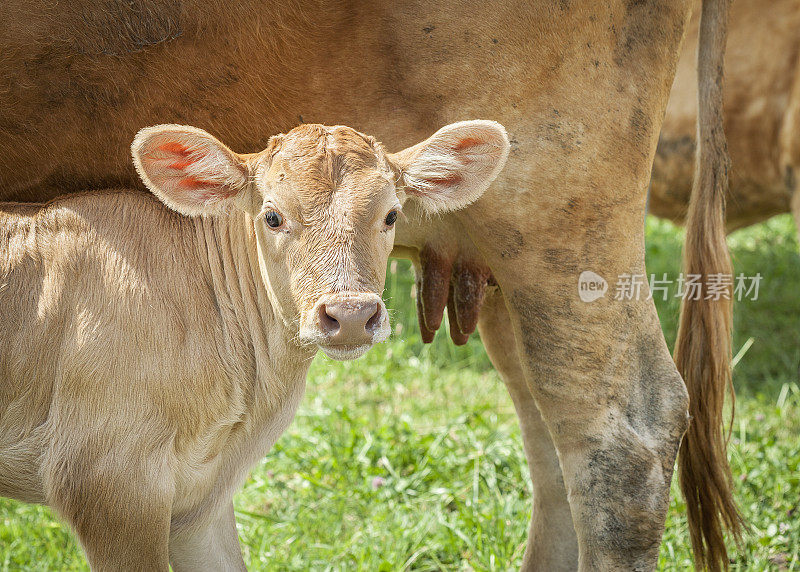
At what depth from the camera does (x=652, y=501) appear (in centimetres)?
346

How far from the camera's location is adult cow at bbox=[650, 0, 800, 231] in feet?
19.6

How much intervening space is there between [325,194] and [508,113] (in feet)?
2.63

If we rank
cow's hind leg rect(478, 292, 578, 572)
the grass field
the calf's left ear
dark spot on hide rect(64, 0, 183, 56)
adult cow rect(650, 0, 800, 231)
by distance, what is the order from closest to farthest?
the calf's left ear < dark spot on hide rect(64, 0, 183, 56) < cow's hind leg rect(478, 292, 578, 572) < the grass field < adult cow rect(650, 0, 800, 231)

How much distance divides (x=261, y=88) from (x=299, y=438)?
2.35 meters

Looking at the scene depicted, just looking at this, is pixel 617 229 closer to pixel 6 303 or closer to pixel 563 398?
pixel 563 398

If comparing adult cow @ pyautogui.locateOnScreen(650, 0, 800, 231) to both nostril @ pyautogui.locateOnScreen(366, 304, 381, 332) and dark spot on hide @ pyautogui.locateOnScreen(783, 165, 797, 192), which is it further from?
nostril @ pyautogui.locateOnScreen(366, 304, 381, 332)

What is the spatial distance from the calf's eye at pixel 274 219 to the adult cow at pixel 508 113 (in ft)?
2.09

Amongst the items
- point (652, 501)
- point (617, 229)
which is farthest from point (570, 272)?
point (652, 501)

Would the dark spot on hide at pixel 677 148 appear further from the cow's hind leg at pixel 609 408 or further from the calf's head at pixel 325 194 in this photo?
the calf's head at pixel 325 194

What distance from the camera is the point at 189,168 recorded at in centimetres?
298

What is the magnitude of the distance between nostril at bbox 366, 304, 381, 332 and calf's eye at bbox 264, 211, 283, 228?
0.46 metres

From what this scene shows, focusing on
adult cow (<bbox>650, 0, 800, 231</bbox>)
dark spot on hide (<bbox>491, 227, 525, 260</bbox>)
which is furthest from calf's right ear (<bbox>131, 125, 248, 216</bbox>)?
adult cow (<bbox>650, 0, 800, 231</bbox>)

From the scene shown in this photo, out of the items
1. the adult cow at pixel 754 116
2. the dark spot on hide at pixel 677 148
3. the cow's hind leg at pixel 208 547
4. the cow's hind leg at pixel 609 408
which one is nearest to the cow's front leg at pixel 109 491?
the cow's hind leg at pixel 208 547

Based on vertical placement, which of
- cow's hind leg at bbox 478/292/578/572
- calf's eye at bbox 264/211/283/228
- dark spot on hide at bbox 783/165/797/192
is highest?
dark spot on hide at bbox 783/165/797/192
